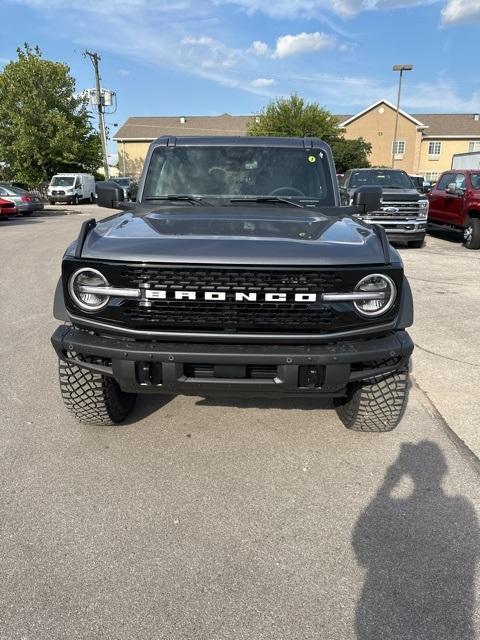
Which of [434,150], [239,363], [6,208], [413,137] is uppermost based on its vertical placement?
[413,137]

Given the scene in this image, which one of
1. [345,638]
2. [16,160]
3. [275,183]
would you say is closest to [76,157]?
[16,160]

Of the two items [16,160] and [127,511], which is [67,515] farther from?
[16,160]

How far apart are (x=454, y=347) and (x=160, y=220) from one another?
345 cm

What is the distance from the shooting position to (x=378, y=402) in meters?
3.10

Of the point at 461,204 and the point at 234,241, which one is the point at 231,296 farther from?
the point at 461,204

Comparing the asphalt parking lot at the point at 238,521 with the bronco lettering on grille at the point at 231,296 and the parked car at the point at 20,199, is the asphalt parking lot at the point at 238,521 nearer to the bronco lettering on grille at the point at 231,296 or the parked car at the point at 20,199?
the bronco lettering on grille at the point at 231,296

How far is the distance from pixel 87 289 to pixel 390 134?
5728cm

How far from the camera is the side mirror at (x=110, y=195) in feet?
13.2

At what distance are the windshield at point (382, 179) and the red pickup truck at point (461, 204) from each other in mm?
1225

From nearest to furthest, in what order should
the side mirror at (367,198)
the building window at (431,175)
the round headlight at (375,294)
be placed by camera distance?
the round headlight at (375,294) < the side mirror at (367,198) < the building window at (431,175)

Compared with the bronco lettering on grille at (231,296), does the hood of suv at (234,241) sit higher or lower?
higher

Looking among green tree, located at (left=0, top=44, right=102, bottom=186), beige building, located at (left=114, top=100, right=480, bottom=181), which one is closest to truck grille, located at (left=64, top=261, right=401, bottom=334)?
green tree, located at (left=0, top=44, right=102, bottom=186)

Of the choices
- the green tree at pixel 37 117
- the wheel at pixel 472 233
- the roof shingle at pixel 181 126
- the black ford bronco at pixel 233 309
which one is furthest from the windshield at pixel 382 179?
the roof shingle at pixel 181 126

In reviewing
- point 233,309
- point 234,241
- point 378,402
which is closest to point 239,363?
point 233,309
